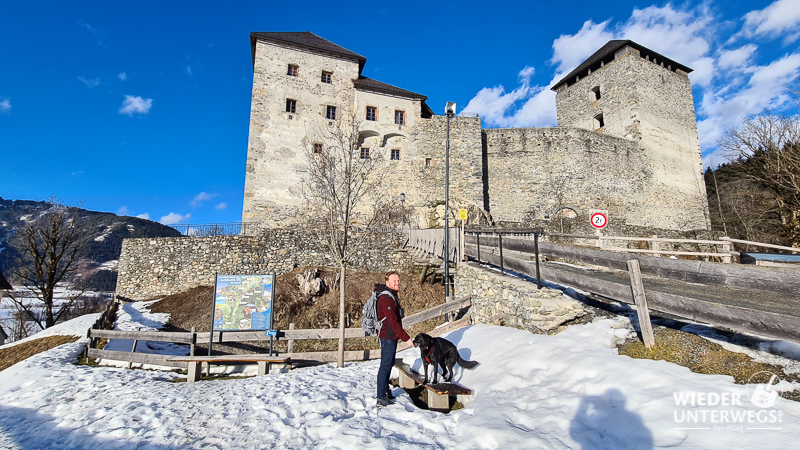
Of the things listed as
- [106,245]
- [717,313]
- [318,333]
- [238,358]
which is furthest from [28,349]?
[106,245]

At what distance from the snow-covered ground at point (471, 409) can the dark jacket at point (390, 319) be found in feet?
2.98

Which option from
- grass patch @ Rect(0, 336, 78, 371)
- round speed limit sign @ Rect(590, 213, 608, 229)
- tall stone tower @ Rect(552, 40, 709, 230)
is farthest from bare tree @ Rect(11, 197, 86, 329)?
tall stone tower @ Rect(552, 40, 709, 230)

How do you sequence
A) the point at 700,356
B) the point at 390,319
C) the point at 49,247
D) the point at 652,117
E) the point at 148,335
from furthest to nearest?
the point at 652,117
the point at 49,247
the point at 148,335
the point at 390,319
the point at 700,356

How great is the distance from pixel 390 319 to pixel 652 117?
32543 mm

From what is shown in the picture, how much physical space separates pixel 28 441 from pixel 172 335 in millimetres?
3997

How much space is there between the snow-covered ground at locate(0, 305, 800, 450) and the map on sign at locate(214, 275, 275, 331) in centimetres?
164

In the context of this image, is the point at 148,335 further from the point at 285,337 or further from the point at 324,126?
the point at 324,126

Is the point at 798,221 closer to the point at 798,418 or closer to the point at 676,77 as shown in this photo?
the point at 798,418

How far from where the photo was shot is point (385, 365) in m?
4.75

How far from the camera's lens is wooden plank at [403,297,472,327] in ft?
26.8

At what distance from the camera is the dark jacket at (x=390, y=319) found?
4.72m

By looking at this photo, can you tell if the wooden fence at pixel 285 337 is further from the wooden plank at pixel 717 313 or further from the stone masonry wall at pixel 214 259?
the stone masonry wall at pixel 214 259

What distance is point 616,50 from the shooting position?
28.2 m

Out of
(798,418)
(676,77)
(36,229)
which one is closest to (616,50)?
(676,77)
